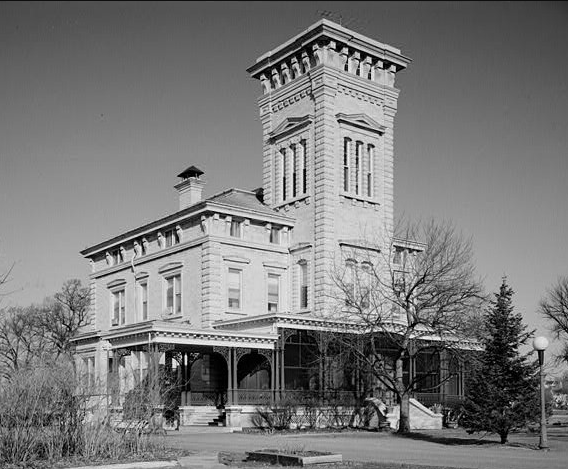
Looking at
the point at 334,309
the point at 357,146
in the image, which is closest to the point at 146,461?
the point at 334,309

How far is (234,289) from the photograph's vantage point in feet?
152

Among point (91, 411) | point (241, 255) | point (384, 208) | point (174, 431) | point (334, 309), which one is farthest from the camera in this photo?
point (384, 208)

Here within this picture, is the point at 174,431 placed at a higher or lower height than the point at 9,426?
lower

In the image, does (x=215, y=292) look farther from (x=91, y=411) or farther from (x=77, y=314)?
(x=77, y=314)

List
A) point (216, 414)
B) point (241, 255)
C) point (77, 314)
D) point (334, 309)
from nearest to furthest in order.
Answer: point (216, 414), point (334, 309), point (241, 255), point (77, 314)

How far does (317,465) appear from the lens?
18.5 m

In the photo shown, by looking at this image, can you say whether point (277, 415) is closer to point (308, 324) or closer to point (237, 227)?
point (308, 324)

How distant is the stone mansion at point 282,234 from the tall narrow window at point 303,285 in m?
0.07

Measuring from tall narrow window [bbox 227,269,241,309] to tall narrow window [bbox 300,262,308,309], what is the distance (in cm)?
395

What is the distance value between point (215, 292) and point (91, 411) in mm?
25431

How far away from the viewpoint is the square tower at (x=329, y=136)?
154ft

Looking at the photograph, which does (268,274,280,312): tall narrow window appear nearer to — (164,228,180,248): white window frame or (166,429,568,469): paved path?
(164,228,180,248): white window frame

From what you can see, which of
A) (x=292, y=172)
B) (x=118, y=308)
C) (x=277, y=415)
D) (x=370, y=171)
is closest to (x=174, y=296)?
(x=118, y=308)

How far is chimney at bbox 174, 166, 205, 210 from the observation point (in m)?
52.4
